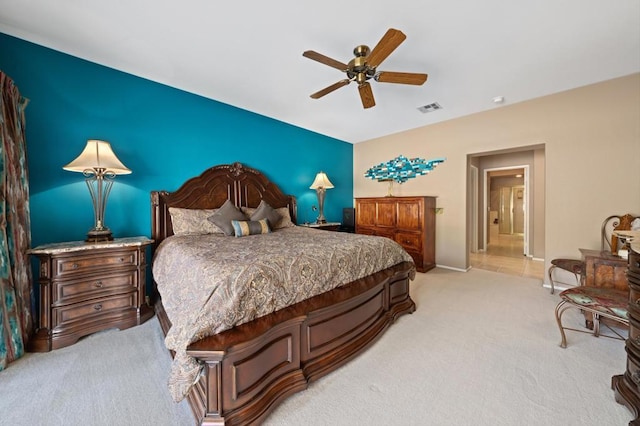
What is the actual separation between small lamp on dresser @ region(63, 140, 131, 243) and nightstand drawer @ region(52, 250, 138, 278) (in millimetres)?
223

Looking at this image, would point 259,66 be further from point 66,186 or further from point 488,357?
point 488,357

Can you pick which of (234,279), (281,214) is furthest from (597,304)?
(281,214)

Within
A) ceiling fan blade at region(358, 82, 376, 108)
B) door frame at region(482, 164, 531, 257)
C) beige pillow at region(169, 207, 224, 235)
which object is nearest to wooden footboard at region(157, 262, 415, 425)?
beige pillow at region(169, 207, 224, 235)

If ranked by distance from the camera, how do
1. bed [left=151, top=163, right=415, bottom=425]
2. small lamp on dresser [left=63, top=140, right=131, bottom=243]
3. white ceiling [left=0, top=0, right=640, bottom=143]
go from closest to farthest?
1. bed [left=151, top=163, right=415, bottom=425]
2. white ceiling [left=0, top=0, right=640, bottom=143]
3. small lamp on dresser [left=63, top=140, right=131, bottom=243]

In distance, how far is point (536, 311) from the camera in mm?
2750

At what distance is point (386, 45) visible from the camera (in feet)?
6.15

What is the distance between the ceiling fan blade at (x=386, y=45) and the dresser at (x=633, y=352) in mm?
1959

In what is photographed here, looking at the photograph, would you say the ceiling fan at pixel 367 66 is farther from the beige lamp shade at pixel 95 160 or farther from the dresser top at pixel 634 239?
the beige lamp shade at pixel 95 160

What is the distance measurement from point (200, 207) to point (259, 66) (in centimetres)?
198

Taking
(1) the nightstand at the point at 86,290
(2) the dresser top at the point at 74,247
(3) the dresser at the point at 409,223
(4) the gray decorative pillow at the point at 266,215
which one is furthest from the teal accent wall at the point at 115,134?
(3) the dresser at the point at 409,223

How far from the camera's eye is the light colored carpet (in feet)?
4.61

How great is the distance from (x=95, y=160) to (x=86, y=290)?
1231 mm

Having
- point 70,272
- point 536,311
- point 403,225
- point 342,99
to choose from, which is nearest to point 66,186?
point 70,272

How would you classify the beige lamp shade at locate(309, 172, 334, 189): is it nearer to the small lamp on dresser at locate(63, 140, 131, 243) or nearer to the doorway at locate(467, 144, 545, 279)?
the doorway at locate(467, 144, 545, 279)
